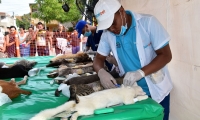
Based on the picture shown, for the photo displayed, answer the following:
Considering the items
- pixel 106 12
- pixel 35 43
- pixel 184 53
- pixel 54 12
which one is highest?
pixel 54 12

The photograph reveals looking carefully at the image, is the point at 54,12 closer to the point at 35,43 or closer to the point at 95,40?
the point at 35,43

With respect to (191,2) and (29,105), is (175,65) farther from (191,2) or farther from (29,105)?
(29,105)

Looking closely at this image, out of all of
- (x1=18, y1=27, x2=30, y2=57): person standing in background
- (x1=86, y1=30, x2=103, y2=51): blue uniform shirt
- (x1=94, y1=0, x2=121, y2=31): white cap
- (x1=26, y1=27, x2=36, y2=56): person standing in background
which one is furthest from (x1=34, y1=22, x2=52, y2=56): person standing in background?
(x1=94, y1=0, x2=121, y2=31): white cap

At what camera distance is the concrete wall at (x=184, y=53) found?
58.9 inches

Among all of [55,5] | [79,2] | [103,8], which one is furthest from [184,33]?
[55,5]

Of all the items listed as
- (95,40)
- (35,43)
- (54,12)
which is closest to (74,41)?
(35,43)

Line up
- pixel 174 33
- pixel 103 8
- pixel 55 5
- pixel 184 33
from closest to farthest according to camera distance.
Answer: pixel 103 8 < pixel 184 33 < pixel 174 33 < pixel 55 5

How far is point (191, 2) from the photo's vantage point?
4.89 feet

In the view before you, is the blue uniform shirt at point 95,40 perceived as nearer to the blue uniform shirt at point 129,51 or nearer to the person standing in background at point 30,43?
the blue uniform shirt at point 129,51

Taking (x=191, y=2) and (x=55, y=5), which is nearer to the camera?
(x=191, y=2)

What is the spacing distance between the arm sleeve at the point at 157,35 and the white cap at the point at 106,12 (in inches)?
9.8

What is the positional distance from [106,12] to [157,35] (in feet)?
1.16

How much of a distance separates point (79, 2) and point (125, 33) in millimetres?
2686

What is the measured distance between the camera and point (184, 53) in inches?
64.9
